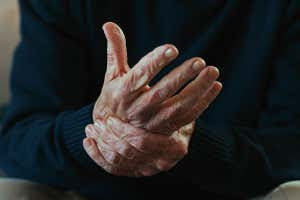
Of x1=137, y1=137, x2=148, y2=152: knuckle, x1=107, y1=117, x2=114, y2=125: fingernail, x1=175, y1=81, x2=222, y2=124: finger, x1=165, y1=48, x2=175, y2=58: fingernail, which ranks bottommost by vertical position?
x1=137, y1=137, x2=148, y2=152: knuckle

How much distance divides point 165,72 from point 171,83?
0.97ft

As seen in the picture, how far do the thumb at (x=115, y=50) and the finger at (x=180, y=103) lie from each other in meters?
0.07

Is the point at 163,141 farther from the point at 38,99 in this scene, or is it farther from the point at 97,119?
the point at 38,99

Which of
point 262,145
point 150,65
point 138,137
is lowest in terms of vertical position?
point 262,145

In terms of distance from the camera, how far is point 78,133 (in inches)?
30.6

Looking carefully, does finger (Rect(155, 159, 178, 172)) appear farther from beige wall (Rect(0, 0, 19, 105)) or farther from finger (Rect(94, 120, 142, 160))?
beige wall (Rect(0, 0, 19, 105))

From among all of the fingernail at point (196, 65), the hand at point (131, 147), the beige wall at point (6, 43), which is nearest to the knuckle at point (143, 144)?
the hand at point (131, 147)

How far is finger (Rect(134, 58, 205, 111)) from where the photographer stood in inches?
24.2

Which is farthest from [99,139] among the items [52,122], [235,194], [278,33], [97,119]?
[278,33]

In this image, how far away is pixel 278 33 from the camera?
922 mm

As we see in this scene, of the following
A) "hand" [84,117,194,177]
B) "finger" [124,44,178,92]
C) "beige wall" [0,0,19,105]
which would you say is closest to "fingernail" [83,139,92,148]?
"hand" [84,117,194,177]

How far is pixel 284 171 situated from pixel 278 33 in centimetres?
22

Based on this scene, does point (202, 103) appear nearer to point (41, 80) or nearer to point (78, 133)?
point (78, 133)

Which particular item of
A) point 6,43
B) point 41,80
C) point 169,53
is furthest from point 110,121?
point 6,43
